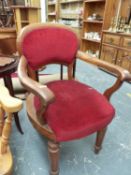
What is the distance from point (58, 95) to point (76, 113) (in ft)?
0.69

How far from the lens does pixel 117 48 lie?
247cm

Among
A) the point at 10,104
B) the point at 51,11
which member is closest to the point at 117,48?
the point at 10,104

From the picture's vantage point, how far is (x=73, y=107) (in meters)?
0.92

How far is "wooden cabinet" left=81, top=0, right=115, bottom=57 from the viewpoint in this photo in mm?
2721

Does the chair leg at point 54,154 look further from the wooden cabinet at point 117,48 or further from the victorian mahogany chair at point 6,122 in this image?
the wooden cabinet at point 117,48

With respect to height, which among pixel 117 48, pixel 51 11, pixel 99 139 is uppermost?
pixel 51 11

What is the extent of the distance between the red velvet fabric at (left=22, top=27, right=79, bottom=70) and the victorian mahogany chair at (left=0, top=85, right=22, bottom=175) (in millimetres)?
364

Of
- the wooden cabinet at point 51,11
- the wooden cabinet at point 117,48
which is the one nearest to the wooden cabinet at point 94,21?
the wooden cabinet at point 117,48

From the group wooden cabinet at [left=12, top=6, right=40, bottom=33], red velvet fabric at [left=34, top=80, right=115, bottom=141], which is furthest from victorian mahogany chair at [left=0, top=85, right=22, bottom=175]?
wooden cabinet at [left=12, top=6, right=40, bottom=33]

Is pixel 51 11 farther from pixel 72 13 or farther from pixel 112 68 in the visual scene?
pixel 112 68

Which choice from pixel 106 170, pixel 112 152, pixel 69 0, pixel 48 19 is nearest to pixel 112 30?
pixel 69 0

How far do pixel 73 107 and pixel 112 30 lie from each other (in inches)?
83.9

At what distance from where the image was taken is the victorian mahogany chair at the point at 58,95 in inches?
30.8

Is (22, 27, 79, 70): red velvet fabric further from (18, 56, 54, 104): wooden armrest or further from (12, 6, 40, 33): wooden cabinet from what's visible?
(12, 6, 40, 33): wooden cabinet
